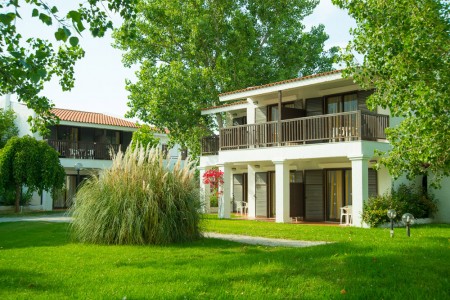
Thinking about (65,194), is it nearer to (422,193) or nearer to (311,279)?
(422,193)

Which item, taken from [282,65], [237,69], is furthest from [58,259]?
[282,65]

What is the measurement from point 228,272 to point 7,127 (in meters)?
29.7

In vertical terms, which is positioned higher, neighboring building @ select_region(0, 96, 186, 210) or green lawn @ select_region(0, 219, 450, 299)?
neighboring building @ select_region(0, 96, 186, 210)

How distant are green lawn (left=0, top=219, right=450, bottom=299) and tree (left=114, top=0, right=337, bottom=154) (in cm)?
1710

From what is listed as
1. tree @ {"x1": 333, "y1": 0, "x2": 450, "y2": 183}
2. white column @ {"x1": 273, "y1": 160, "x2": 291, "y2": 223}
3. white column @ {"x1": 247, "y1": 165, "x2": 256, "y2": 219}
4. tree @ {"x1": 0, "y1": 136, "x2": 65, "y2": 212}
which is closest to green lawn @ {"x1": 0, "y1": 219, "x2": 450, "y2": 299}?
tree @ {"x1": 333, "y1": 0, "x2": 450, "y2": 183}

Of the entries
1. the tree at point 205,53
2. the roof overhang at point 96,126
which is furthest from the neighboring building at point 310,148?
the roof overhang at point 96,126

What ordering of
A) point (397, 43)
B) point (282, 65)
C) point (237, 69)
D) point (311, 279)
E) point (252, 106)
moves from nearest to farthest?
1. point (311, 279)
2. point (397, 43)
3. point (252, 106)
4. point (237, 69)
5. point (282, 65)

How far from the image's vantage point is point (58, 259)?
374 inches

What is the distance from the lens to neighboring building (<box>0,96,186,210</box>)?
33.7 m

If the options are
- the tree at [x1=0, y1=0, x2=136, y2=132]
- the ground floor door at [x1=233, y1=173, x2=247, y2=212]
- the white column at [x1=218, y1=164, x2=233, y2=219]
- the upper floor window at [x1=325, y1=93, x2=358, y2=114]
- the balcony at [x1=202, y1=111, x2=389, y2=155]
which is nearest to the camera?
the tree at [x1=0, y1=0, x2=136, y2=132]

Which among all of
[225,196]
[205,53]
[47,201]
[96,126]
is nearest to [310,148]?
[225,196]

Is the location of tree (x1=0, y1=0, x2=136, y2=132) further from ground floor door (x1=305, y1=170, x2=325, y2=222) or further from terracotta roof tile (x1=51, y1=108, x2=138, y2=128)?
terracotta roof tile (x1=51, y1=108, x2=138, y2=128)

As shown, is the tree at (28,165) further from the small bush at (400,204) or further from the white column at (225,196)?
the small bush at (400,204)

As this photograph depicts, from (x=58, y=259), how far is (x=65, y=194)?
89.0 ft
